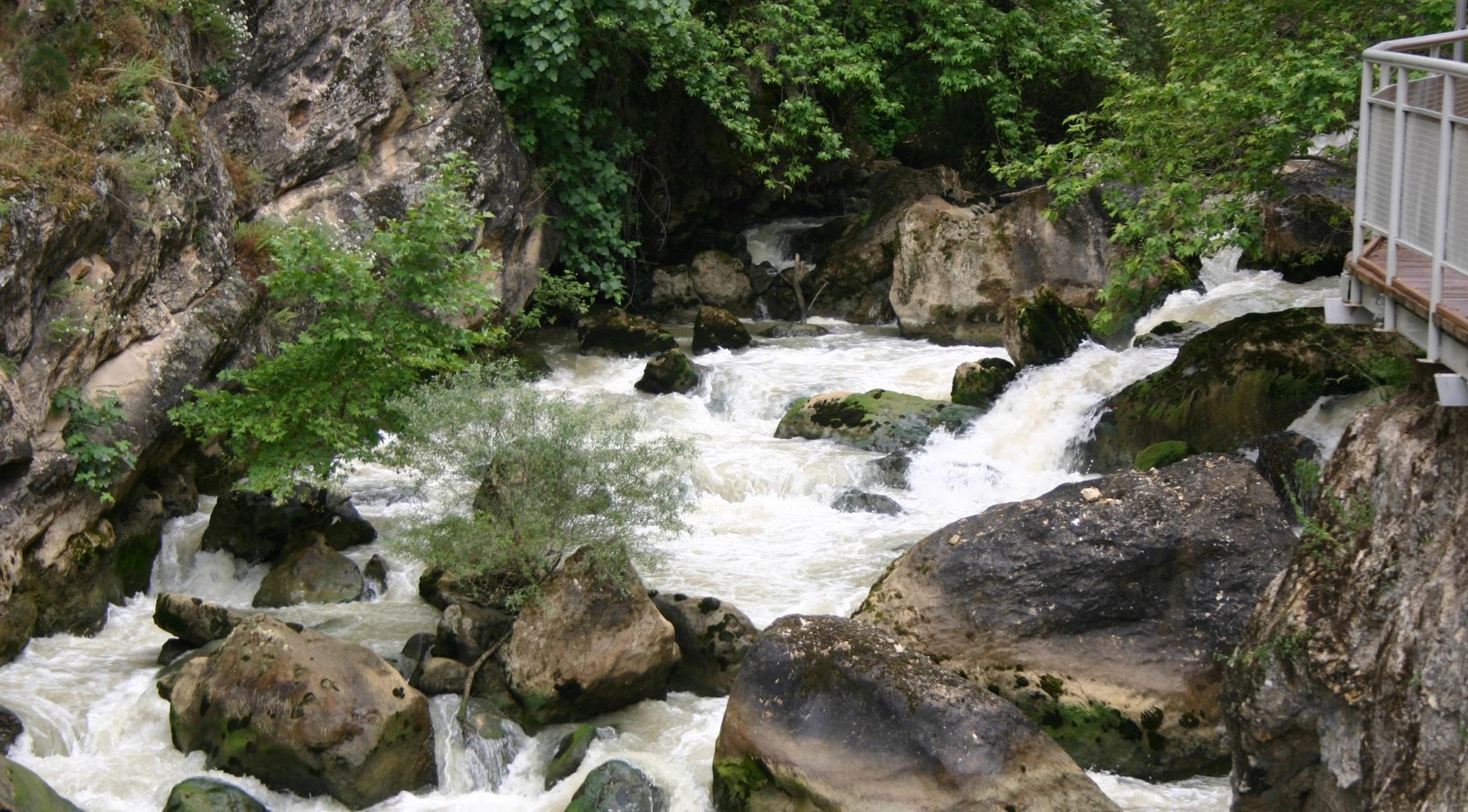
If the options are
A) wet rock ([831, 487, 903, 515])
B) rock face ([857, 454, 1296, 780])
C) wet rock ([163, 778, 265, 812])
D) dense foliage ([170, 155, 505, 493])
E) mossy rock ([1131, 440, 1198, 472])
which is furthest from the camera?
wet rock ([831, 487, 903, 515])

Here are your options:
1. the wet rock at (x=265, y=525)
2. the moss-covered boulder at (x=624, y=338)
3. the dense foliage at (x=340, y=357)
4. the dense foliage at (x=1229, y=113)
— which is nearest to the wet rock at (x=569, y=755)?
the dense foliage at (x=340, y=357)

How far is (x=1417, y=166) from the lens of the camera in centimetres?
689

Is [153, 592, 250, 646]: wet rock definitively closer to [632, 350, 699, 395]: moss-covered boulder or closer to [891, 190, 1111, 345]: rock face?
[632, 350, 699, 395]: moss-covered boulder

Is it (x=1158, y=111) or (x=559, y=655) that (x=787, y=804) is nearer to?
(x=559, y=655)

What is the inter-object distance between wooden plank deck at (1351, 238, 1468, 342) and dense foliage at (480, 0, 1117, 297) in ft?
40.3

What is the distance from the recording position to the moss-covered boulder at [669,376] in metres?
17.8

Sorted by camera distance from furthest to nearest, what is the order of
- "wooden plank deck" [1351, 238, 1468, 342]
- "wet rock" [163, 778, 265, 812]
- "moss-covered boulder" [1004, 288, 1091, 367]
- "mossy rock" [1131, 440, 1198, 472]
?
"moss-covered boulder" [1004, 288, 1091, 367]
"mossy rock" [1131, 440, 1198, 472]
"wet rock" [163, 778, 265, 812]
"wooden plank deck" [1351, 238, 1468, 342]

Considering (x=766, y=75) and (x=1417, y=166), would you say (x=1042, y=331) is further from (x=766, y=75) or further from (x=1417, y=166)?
(x=1417, y=166)

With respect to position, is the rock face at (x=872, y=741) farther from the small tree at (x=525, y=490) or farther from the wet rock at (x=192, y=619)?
the wet rock at (x=192, y=619)

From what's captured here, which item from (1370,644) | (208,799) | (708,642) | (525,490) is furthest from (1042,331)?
(208,799)

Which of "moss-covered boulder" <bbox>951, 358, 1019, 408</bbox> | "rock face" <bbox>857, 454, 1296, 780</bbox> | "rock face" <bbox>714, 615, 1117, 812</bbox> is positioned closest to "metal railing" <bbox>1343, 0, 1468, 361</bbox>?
"rock face" <bbox>857, 454, 1296, 780</bbox>

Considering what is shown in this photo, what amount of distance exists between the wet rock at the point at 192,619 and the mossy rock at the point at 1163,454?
8.34 m

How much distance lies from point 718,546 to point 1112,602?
189 inches

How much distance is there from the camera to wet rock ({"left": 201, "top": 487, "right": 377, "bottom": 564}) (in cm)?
1236
